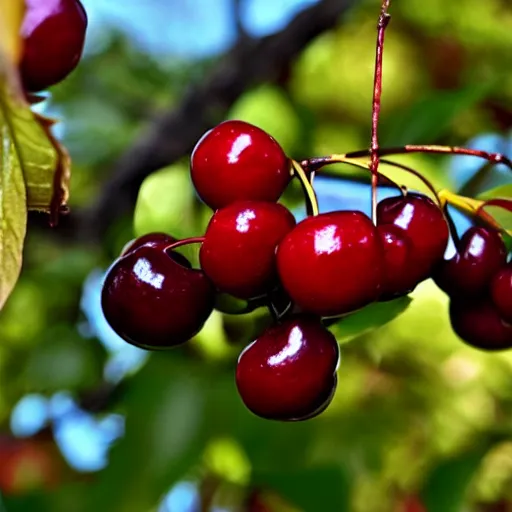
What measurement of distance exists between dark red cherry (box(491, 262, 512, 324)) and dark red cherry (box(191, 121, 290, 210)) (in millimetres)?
110

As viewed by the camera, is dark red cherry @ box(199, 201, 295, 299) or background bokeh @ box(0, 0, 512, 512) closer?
dark red cherry @ box(199, 201, 295, 299)

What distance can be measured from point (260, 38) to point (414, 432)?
40cm

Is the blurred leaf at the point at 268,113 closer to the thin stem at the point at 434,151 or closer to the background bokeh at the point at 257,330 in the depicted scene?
the background bokeh at the point at 257,330

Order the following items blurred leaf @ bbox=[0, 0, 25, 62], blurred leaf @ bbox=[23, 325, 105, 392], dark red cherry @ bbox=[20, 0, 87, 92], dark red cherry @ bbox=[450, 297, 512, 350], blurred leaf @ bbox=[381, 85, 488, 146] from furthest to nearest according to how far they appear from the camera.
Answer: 1. blurred leaf @ bbox=[23, 325, 105, 392]
2. blurred leaf @ bbox=[381, 85, 488, 146]
3. dark red cherry @ bbox=[450, 297, 512, 350]
4. dark red cherry @ bbox=[20, 0, 87, 92]
5. blurred leaf @ bbox=[0, 0, 25, 62]

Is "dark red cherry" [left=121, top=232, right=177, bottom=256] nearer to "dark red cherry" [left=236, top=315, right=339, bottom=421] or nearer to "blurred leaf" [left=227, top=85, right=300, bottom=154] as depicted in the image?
"dark red cherry" [left=236, top=315, right=339, bottom=421]

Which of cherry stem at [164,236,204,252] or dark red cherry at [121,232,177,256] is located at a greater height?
cherry stem at [164,236,204,252]

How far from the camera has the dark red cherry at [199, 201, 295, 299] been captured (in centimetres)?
32

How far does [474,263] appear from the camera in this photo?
39 cm

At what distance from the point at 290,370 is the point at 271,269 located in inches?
1.4

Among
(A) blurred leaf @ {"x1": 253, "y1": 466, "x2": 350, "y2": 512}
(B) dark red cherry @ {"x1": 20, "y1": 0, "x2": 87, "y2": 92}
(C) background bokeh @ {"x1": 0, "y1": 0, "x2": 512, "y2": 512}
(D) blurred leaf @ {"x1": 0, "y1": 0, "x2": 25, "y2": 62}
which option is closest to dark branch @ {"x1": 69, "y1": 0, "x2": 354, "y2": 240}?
(C) background bokeh @ {"x1": 0, "y1": 0, "x2": 512, "y2": 512}

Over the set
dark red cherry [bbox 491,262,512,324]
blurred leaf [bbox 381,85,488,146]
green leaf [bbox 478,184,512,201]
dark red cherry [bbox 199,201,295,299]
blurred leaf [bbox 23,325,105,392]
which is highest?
dark red cherry [bbox 199,201,295,299]

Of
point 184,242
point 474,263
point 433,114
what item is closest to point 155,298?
point 184,242

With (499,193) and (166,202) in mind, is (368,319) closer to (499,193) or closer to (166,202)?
(499,193)

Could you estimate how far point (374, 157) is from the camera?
0.33 m
